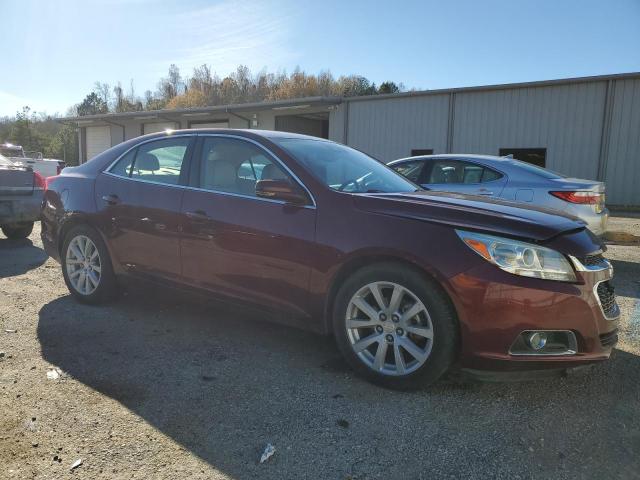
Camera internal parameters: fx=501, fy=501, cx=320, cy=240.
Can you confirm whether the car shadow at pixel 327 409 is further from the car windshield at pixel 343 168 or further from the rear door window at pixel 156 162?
the rear door window at pixel 156 162

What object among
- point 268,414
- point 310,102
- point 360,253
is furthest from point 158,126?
point 268,414

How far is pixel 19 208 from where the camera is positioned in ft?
24.2

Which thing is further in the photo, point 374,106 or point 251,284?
point 374,106

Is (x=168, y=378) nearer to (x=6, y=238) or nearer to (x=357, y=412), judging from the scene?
(x=357, y=412)

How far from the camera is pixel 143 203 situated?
4133mm

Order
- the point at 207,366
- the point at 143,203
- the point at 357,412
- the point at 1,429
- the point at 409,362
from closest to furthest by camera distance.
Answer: the point at 1,429
the point at 357,412
the point at 409,362
the point at 207,366
the point at 143,203

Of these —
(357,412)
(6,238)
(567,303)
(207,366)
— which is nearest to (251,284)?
(207,366)

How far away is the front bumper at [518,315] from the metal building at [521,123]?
1532 cm

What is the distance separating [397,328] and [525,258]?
0.82 meters

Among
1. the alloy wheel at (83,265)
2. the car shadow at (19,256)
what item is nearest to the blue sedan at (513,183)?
the alloy wheel at (83,265)

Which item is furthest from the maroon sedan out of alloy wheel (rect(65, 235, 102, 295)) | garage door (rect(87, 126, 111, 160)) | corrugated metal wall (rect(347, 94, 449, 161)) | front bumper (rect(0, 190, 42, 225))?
garage door (rect(87, 126, 111, 160))

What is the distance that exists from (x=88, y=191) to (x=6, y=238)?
5076 mm

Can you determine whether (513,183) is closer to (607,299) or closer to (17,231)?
(607,299)

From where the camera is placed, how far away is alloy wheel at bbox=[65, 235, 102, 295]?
4559 millimetres
